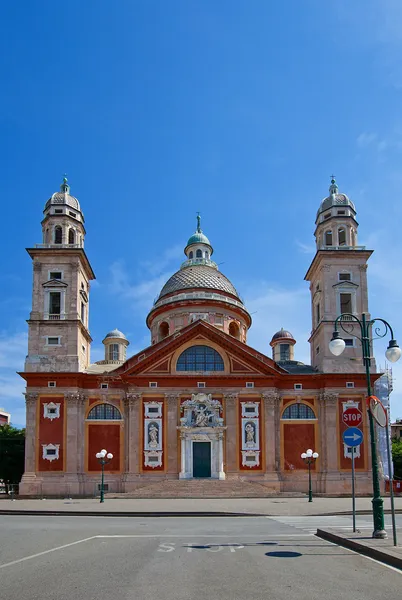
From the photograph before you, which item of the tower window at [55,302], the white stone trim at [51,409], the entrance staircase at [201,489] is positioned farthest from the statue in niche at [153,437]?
the tower window at [55,302]

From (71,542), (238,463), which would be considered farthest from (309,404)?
(71,542)

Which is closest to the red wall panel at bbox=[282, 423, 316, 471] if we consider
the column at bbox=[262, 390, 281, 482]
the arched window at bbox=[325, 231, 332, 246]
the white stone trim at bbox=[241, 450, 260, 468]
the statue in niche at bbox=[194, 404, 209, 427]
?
the column at bbox=[262, 390, 281, 482]

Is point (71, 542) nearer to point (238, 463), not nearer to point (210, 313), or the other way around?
point (238, 463)

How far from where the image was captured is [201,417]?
52.7 m

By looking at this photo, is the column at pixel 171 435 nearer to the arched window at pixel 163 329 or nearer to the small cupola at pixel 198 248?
the arched window at pixel 163 329

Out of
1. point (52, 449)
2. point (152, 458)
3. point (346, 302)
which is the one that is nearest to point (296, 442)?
point (152, 458)

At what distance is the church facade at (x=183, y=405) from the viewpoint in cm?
5191

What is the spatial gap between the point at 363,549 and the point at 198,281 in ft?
162

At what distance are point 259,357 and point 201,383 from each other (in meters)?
A: 5.15

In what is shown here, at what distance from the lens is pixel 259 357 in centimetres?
5450

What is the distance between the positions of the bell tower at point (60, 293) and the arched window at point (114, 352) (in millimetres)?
24023

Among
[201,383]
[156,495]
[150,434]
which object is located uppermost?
[201,383]

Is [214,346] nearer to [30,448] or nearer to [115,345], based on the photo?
[30,448]

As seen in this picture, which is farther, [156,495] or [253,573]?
[156,495]
